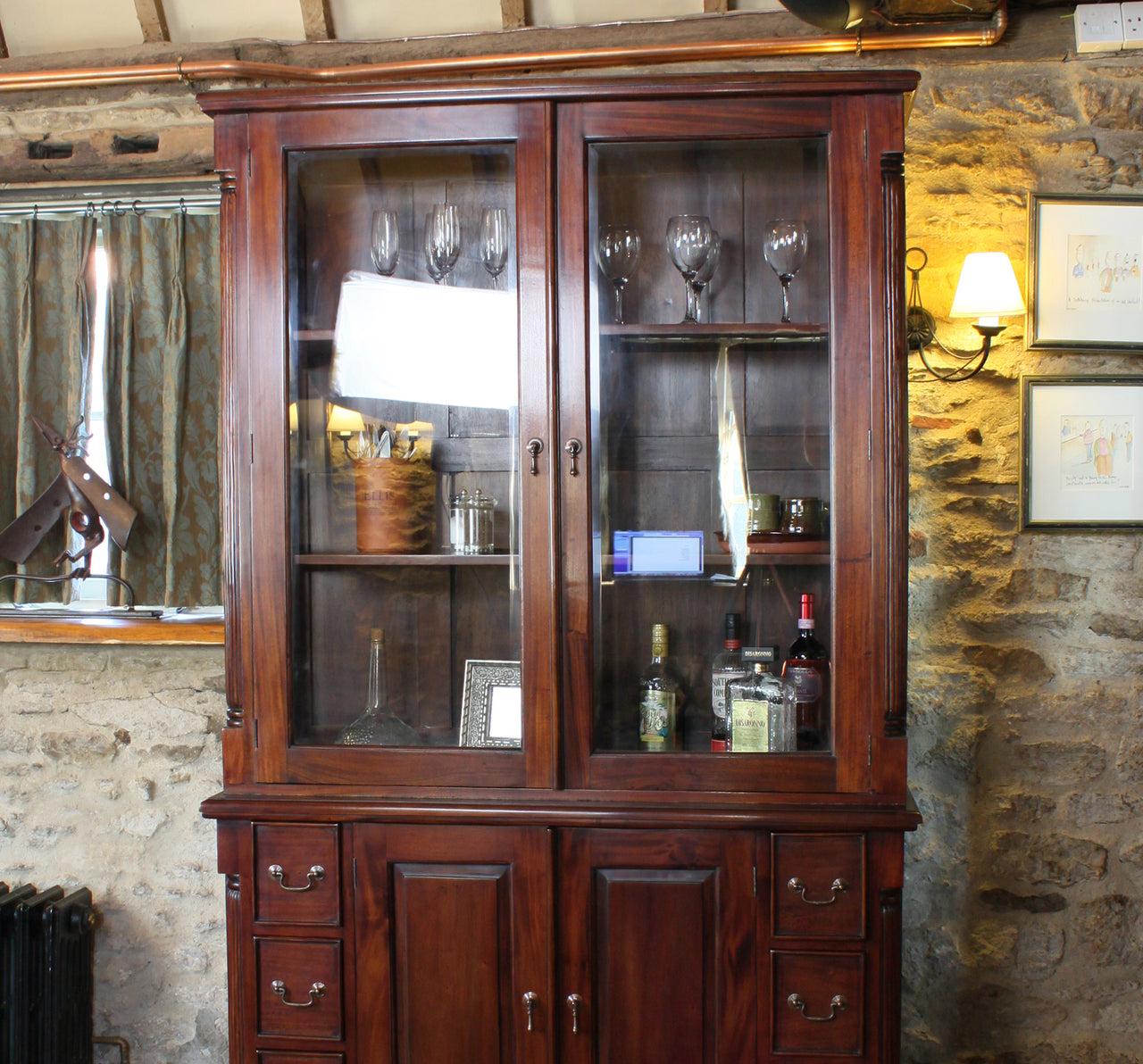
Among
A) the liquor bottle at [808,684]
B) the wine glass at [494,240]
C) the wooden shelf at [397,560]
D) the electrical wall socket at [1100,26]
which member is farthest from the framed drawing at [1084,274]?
the wooden shelf at [397,560]

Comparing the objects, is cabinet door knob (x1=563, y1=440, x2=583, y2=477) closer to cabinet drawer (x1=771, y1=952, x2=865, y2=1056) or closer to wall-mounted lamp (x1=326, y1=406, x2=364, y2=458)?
wall-mounted lamp (x1=326, y1=406, x2=364, y2=458)

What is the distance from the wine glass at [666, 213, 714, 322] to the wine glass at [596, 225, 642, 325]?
0.25 ft

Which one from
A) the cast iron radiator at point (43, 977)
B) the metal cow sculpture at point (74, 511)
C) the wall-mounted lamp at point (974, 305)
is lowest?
the cast iron radiator at point (43, 977)

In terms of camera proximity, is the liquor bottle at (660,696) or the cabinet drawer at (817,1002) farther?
the liquor bottle at (660,696)

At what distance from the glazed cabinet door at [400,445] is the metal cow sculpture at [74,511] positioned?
79 centimetres

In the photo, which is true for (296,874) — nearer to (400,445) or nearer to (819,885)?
(400,445)

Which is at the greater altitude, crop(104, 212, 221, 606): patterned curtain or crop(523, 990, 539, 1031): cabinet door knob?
crop(104, 212, 221, 606): patterned curtain

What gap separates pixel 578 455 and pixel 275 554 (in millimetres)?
582

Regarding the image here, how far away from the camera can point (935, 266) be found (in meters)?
2.05

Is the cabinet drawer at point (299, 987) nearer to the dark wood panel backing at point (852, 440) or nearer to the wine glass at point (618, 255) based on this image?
the dark wood panel backing at point (852, 440)

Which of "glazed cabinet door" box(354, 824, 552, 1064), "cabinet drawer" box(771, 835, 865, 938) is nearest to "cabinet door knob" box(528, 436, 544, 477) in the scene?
"glazed cabinet door" box(354, 824, 552, 1064)

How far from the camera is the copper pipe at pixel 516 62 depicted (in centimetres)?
202

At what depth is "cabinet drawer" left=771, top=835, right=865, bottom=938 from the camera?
1.54 metres

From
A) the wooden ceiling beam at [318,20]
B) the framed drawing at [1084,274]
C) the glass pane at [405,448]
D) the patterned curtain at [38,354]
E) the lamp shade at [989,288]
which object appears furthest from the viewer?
the patterned curtain at [38,354]
